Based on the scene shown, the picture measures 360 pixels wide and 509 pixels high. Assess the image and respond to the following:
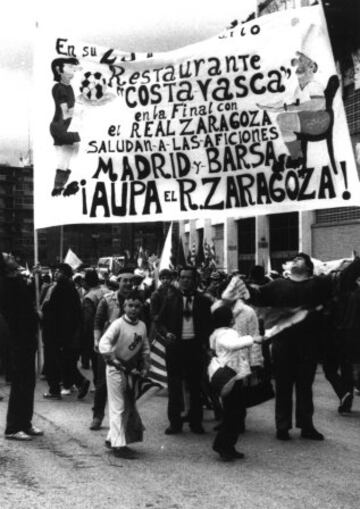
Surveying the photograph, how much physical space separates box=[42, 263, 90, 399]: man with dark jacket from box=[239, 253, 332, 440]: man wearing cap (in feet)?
12.5

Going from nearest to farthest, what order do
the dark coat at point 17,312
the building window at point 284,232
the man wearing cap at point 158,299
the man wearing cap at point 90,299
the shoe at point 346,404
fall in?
the dark coat at point 17,312 < the shoe at point 346,404 < the man wearing cap at point 158,299 < the man wearing cap at point 90,299 < the building window at point 284,232

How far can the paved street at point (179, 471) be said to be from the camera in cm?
554

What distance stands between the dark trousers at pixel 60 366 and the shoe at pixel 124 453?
3.86 m

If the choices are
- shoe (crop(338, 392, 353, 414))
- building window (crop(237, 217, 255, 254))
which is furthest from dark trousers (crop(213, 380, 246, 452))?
building window (crop(237, 217, 255, 254))

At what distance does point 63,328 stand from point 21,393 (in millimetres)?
3385

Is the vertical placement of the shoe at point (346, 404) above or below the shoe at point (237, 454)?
above

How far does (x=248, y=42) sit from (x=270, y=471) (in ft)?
13.7

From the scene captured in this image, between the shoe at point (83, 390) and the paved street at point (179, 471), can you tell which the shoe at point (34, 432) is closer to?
the paved street at point (179, 471)

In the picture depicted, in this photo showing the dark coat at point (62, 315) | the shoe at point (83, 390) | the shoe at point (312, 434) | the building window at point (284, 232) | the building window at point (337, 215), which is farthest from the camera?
the building window at point (284, 232)

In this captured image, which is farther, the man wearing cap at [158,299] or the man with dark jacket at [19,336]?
the man wearing cap at [158,299]

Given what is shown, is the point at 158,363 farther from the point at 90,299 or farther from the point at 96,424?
the point at 90,299

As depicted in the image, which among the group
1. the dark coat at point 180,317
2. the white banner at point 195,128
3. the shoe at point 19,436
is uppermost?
the white banner at point 195,128

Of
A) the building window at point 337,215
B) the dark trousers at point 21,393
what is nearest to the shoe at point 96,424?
the dark trousers at point 21,393

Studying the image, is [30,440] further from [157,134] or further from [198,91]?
[198,91]
